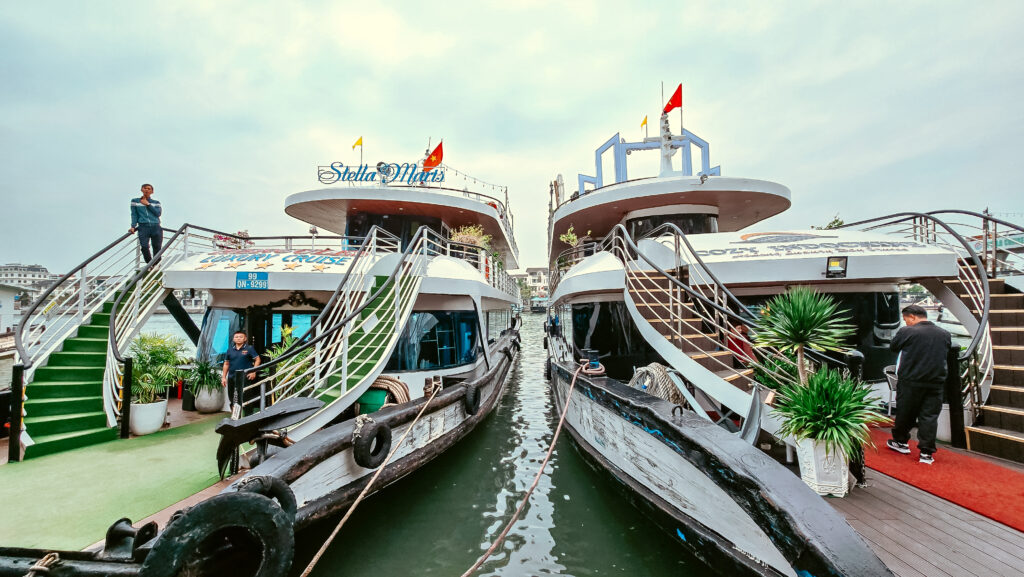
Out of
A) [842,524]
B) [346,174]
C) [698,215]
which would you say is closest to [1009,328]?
[698,215]

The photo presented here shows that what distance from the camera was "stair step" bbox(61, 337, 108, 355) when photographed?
260 inches

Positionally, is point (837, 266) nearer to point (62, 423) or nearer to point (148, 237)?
point (62, 423)

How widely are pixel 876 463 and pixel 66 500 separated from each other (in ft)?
27.2

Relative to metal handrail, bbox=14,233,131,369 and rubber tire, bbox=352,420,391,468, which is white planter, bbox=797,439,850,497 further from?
metal handrail, bbox=14,233,131,369

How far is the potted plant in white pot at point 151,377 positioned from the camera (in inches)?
240

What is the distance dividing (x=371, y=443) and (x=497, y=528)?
178 cm

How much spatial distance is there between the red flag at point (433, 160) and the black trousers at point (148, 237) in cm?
746

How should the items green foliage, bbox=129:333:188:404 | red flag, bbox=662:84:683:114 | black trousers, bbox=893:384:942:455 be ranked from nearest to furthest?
1. black trousers, bbox=893:384:942:455
2. green foliage, bbox=129:333:188:404
3. red flag, bbox=662:84:683:114

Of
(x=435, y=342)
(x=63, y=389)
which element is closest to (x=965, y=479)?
(x=435, y=342)

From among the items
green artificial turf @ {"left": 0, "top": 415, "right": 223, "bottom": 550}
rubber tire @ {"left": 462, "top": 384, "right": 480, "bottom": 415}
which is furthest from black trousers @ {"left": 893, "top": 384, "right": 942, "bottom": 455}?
green artificial turf @ {"left": 0, "top": 415, "right": 223, "bottom": 550}

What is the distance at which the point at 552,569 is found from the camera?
3.96 meters

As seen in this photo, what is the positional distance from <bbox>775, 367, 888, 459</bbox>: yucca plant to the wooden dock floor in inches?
18.0

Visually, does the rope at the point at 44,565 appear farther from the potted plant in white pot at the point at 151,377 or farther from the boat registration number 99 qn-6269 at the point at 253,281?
the boat registration number 99 qn-6269 at the point at 253,281

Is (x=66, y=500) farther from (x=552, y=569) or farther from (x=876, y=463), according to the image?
(x=876, y=463)
